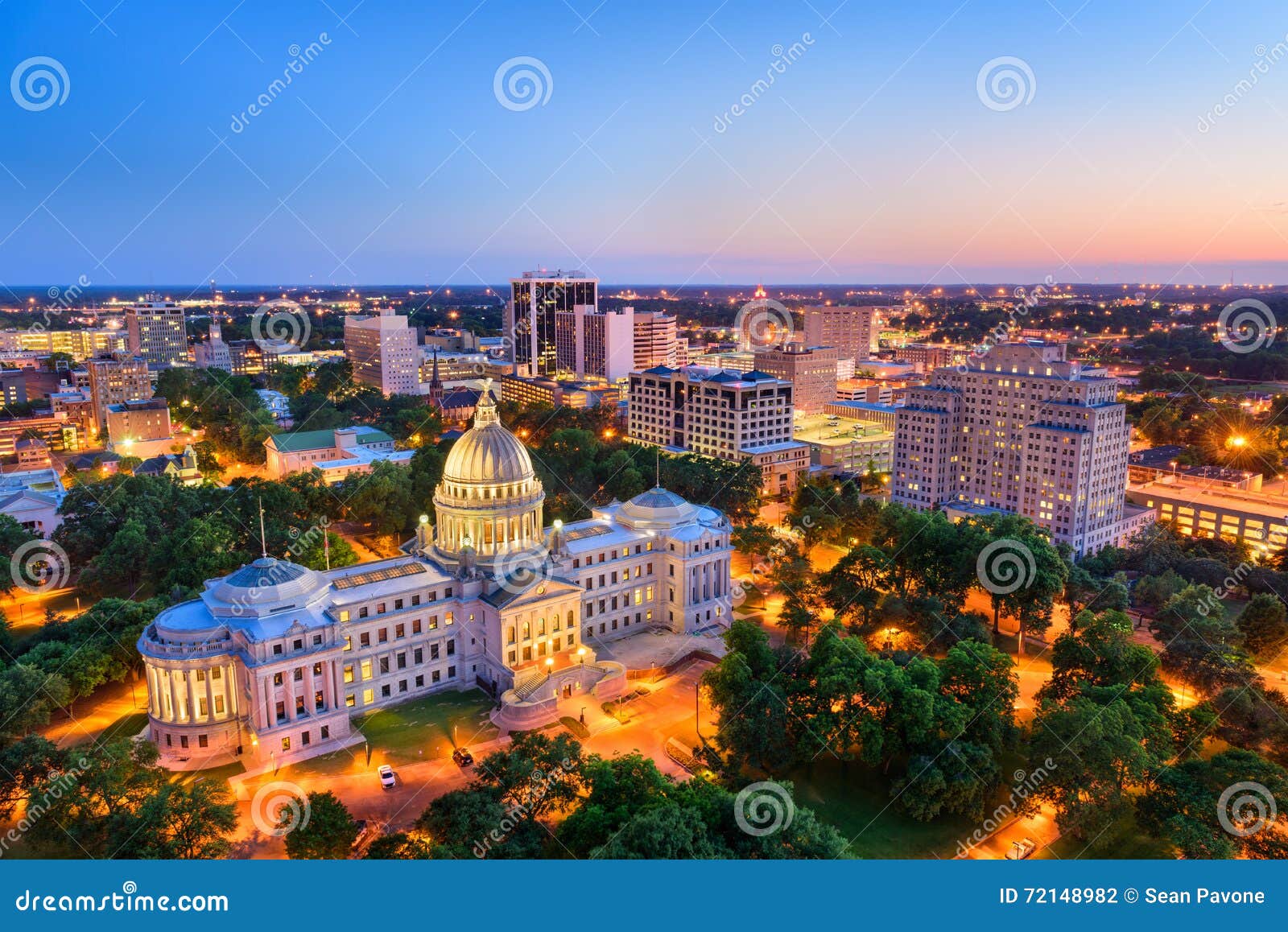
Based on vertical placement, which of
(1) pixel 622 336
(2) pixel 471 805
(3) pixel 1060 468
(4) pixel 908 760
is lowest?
(4) pixel 908 760

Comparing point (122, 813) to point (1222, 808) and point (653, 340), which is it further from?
point (653, 340)

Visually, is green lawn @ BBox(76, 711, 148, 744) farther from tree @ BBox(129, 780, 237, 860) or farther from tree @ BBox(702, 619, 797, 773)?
tree @ BBox(702, 619, 797, 773)

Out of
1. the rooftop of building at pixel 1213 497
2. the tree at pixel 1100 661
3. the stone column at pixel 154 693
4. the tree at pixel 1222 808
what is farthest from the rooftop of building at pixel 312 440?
the tree at pixel 1222 808

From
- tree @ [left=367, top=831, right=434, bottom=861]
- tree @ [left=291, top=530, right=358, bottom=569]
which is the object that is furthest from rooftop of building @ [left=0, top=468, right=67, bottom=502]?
tree @ [left=367, top=831, right=434, bottom=861]

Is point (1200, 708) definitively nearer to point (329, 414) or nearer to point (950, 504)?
point (950, 504)

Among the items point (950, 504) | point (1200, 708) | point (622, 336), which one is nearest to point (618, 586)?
point (1200, 708)

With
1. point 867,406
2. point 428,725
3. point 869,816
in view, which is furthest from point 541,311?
point 869,816

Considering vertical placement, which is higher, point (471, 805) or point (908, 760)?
point (471, 805)
